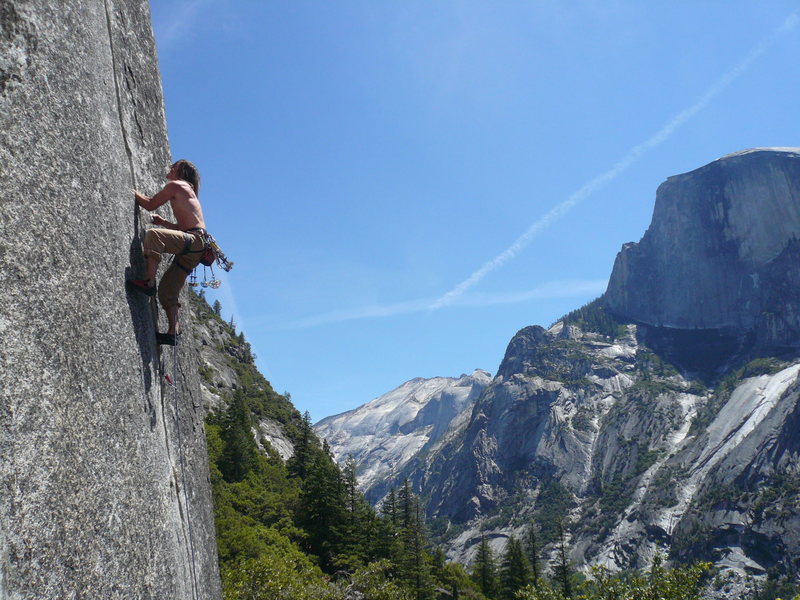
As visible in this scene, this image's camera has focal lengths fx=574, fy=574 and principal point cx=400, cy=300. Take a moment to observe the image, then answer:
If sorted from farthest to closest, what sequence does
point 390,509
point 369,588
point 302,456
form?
point 302,456
point 390,509
point 369,588

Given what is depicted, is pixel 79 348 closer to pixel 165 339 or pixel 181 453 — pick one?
pixel 165 339

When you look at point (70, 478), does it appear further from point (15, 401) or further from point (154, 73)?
point (154, 73)

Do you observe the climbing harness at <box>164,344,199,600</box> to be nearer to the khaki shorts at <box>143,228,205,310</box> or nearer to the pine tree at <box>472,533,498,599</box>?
the khaki shorts at <box>143,228,205,310</box>

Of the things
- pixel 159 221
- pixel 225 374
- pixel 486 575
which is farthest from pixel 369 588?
pixel 225 374

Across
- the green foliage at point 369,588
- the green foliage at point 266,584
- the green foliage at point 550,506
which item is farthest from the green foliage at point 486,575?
the green foliage at point 550,506

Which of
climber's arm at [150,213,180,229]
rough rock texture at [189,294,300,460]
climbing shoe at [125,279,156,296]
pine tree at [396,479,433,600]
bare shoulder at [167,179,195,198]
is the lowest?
pine tree at [396,479,433,600]

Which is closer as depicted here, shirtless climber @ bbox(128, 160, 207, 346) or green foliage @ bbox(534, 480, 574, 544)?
shirtless climber @ bbox(128, 160, 207, 346)

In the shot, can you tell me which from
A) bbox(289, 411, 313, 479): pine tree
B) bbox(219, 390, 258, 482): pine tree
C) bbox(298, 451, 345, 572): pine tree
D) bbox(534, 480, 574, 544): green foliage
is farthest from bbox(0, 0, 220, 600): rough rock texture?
bbox(534, 480, 574, 544): green foliage

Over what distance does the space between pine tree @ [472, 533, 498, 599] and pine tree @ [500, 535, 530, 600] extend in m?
2.73

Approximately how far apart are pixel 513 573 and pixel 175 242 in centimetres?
6447

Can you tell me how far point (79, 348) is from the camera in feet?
14.5

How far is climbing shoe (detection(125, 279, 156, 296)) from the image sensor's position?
5730mm

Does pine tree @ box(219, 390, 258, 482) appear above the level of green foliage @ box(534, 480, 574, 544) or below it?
above

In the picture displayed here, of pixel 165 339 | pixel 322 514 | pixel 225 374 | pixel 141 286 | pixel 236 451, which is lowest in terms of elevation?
pixel 322 514
